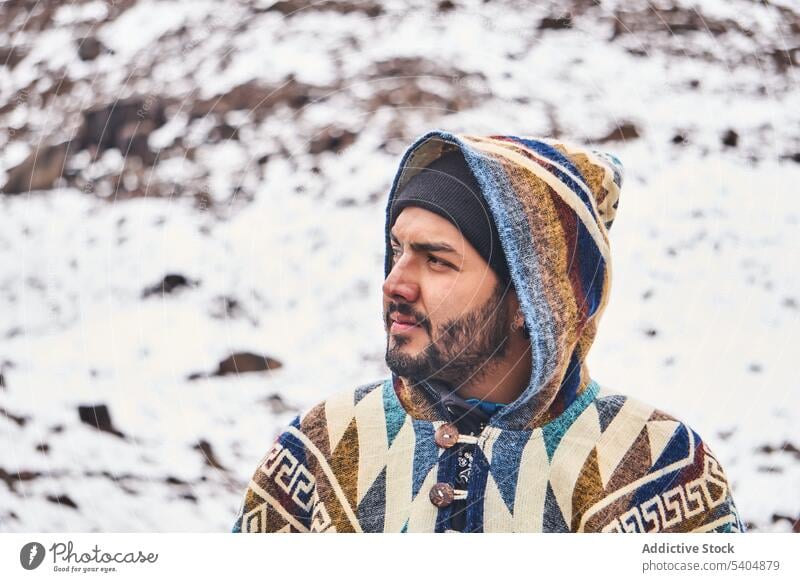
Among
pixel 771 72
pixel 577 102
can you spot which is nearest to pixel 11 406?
pixel 577 102

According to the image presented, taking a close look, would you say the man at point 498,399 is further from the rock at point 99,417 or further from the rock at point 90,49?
the rock at point 90,49

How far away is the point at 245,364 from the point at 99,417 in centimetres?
19

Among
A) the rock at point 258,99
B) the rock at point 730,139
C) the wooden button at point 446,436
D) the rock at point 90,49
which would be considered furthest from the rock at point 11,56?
the rock at point 730,139

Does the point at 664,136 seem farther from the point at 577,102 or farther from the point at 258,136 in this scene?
the point at 258,136

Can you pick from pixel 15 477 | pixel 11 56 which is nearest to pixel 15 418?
pixel 15 477

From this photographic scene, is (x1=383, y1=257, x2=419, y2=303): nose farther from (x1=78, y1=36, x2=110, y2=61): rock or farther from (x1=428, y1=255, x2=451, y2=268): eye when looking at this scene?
(x1=78, y1=36, x2=110, y2=61): rock

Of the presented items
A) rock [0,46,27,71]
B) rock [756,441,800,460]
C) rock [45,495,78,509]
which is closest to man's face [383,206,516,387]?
rock [756,441,800,460]

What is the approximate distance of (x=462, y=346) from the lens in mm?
909

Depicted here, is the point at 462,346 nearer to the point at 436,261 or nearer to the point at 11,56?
the point at 436,261

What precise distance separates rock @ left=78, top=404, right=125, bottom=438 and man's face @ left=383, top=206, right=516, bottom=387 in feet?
1.35

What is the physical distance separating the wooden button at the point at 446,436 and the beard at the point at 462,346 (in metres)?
0.04

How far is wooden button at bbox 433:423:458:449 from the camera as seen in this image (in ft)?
2.93
